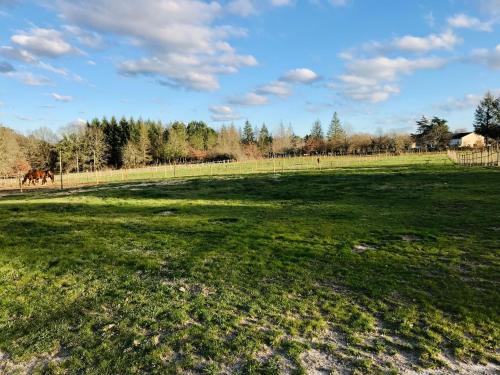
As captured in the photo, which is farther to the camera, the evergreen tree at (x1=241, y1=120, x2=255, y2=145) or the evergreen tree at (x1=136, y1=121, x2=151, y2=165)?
the evergreen tree at (x1=241, y1=120, x2=255, y2=145)

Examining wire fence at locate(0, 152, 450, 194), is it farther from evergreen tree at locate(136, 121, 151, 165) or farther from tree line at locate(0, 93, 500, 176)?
evergreen tree at locate(136, 121, 151, 165)

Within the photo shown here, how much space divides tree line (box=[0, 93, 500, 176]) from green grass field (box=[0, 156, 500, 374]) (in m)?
60.5

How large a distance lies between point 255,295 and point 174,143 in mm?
105755

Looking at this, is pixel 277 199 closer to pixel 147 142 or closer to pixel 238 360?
pixel 238 360

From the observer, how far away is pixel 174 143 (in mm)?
111062

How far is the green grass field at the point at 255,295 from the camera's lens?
6219 mm

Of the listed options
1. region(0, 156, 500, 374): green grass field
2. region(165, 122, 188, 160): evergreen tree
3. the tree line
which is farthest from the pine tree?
region(0, 156, 500, 374): green grass field

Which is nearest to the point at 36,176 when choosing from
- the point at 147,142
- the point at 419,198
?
the point at 419,198

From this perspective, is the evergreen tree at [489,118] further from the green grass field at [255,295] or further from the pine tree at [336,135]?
the green grass field at [255,295]

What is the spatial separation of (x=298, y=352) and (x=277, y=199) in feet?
65.1

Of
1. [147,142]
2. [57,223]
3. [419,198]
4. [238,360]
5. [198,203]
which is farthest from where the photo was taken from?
[147,142]

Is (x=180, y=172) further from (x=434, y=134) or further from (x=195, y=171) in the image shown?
(x=434, y=134)

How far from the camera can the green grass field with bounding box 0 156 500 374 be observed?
20.4 feet

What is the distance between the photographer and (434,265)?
1036cm
